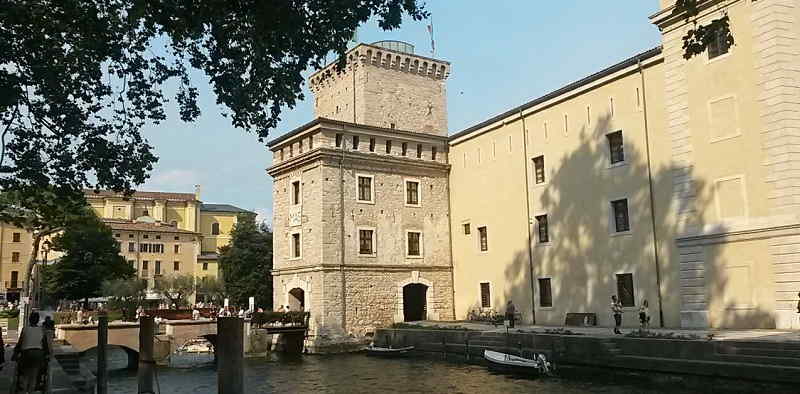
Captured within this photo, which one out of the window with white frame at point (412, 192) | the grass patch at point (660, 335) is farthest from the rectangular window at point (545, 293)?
the window with white frame at point (412, 192)

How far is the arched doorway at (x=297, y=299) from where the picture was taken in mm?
35688

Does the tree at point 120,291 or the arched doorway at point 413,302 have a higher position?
the tree at point 120,291

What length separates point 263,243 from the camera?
52.9 meters

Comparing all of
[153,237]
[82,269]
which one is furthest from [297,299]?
[153,237]

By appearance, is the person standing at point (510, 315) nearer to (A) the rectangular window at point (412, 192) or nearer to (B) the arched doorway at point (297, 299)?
(A) the rectangular window at point (412, 192)

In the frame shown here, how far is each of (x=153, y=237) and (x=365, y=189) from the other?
1962 inches

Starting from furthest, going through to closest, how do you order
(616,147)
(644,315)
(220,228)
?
(220,228)
(616,147)
(644,315)

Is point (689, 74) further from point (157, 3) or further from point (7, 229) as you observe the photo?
point (7, 229)

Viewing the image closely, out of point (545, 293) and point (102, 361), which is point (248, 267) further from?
point (102, 361)

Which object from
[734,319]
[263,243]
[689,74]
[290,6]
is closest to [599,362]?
[734,319]

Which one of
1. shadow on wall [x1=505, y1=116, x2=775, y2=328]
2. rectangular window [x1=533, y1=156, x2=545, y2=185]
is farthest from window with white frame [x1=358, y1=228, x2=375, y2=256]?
rectangular window [x1=533, y1=156, x2=545, y2=185]

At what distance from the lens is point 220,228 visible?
9256 cm

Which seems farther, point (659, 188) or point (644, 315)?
point (659, 188)

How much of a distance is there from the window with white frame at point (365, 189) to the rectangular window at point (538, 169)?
8513 mm
